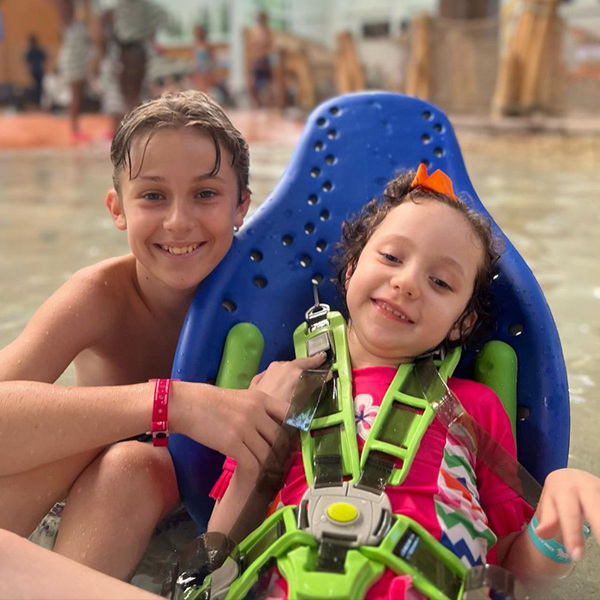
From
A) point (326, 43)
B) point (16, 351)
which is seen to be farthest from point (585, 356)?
point (326, 43)

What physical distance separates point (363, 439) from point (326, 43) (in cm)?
1102

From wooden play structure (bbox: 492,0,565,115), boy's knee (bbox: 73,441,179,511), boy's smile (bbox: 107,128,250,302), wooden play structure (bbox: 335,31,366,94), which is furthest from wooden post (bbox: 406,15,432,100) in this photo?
boy's knee (bbox: 73,441,179,511)

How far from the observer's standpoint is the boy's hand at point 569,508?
82 centimetres

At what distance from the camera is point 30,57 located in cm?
1034

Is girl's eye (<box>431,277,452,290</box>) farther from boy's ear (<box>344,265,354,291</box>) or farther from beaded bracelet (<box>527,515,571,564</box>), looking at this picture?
beaded bracelet (<box>527,515,571,564</box>)

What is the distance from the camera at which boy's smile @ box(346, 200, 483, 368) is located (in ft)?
3.40

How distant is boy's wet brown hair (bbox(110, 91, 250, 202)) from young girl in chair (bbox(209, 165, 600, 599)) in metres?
0.27

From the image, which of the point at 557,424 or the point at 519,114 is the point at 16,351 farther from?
the point at 519,114

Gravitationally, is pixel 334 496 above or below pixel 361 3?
below

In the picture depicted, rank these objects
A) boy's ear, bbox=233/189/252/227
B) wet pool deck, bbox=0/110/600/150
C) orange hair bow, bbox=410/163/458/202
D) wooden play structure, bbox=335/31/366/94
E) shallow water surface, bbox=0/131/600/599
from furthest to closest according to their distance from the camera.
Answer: wooden play structure, bbox=335/31/366/94
wet pool deck, bbox=0/110/600/150
shallow water surface, bbox=0/131/600/599
boy's ear, bbox=233/189/252/227
orange hair bow, bbox=410/163/458/202

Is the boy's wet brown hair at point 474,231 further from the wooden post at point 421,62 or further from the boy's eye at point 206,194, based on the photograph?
the wooden post at point 421,62

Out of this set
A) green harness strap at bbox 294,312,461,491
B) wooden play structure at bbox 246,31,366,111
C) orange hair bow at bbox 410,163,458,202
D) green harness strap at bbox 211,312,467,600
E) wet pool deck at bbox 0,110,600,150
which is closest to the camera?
green harness strap at bbox 211,312,467,600

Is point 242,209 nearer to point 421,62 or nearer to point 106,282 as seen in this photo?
point 106,282

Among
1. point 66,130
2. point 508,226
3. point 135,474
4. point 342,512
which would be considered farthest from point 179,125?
point 66,130
